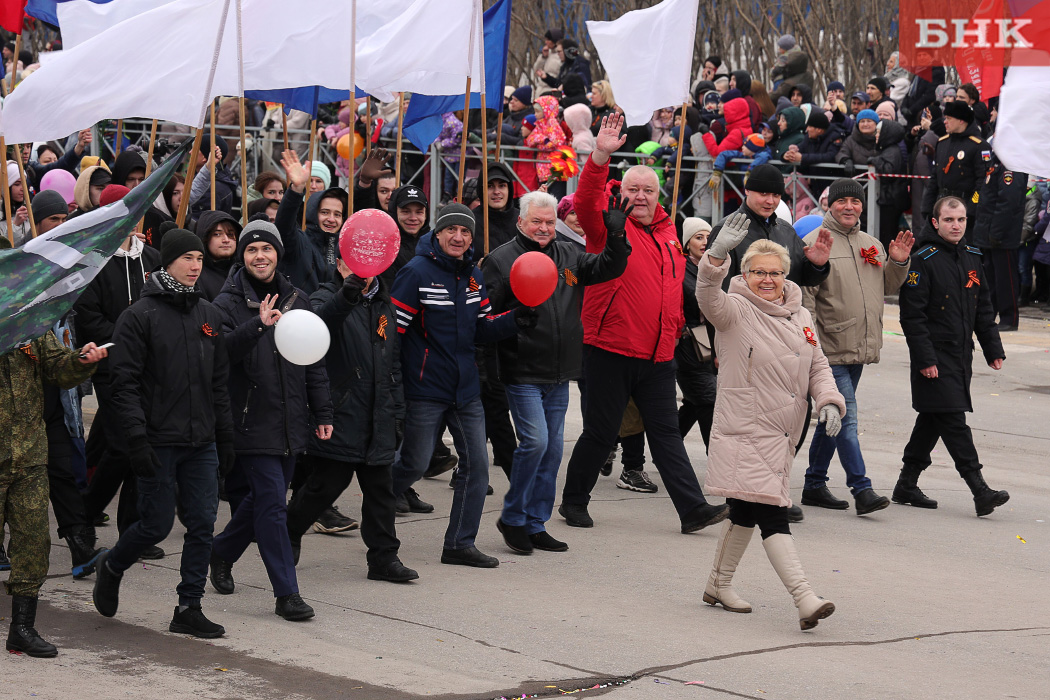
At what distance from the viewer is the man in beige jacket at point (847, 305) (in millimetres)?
8812

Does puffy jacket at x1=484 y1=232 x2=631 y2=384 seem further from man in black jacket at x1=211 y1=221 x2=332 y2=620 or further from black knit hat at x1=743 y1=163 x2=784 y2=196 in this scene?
man in black jacket at x1=211 y1=221 x2=332 y2=620

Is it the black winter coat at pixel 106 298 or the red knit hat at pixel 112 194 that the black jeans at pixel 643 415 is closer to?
the black winter coat at pixel 106 298

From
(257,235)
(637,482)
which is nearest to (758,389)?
(257,235)

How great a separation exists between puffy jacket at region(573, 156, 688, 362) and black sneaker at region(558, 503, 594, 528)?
97 centimetres

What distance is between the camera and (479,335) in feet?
23.9

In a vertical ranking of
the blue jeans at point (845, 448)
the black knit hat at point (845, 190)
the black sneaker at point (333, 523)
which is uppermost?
the black knit hat at point (845, 190)

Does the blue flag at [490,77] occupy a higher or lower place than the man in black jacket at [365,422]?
higher

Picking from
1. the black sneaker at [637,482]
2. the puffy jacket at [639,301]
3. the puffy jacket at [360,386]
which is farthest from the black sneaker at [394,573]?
the black sneaker at [637,482]

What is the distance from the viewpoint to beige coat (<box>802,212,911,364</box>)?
882cm

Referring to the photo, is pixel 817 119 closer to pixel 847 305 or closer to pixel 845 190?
pixel 845 190

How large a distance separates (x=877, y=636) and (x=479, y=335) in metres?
2.49

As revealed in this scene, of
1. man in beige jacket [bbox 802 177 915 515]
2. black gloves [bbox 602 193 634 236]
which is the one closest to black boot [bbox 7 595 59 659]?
black gloves [bbox 602 193 634 236]

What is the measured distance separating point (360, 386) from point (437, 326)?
1.90 ft

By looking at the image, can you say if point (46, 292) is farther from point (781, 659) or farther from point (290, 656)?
point (781, 659)
